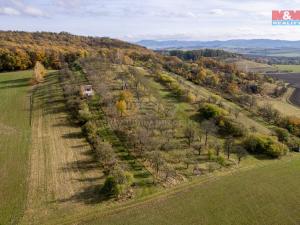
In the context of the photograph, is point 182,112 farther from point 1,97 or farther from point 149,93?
point 1,97

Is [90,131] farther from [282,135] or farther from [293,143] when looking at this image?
[293,143]

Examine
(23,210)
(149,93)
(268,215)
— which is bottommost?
(268,215)

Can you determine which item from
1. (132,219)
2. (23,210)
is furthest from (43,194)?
(132,219)

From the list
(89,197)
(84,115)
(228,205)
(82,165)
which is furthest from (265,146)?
(84,115)

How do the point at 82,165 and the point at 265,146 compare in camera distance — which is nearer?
the point at 82,165

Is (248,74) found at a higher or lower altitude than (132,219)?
higher

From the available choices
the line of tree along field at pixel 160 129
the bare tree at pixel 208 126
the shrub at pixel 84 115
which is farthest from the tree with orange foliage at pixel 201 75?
the shrub at pixel 84 115

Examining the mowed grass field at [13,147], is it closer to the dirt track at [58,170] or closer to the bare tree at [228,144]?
the dirt track at [58,170]
